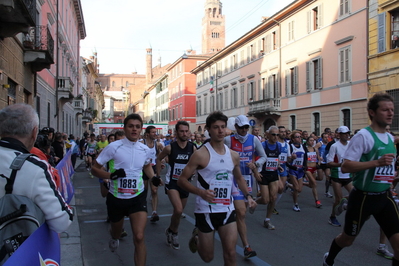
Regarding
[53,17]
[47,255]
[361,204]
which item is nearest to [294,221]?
[361,204]

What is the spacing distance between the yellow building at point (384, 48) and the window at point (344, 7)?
2260 millimetres

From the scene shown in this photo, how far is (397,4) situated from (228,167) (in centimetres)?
1922

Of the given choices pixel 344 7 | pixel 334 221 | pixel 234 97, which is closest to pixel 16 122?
pixel 334 221

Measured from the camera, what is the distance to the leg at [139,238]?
4316mm

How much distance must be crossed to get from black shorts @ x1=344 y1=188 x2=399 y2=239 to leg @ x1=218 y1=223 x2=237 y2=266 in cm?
127

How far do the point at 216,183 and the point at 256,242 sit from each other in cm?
Answer: 263

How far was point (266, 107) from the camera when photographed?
3325 centimetres

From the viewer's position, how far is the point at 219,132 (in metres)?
4.18

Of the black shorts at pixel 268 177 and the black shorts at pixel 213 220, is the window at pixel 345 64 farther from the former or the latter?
the black shorts at pixel 213 220

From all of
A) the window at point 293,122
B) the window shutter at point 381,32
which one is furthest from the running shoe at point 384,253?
the window at point 293,122

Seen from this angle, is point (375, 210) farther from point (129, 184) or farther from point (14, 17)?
point (14, 17)

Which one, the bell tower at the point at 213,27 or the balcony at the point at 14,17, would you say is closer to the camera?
the balcony at the point at 14,17

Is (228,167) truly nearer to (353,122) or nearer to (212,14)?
(353,122)

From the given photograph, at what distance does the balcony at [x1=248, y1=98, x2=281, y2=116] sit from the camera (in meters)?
32.4
